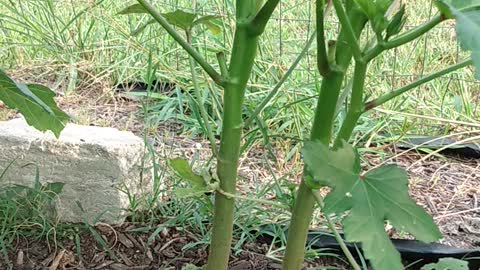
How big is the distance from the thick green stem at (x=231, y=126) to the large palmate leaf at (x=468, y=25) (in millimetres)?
331

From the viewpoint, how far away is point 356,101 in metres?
0.89

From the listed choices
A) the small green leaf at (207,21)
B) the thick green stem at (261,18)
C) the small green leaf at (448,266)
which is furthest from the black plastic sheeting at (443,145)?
A: the thick green stem at (261,18)

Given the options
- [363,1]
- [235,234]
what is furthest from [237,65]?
[235,234]

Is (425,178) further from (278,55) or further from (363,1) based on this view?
(363,1)

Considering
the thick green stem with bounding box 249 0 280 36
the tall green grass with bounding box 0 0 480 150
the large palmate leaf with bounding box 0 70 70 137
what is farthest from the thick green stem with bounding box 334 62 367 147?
the tall green grass with bounding box 0 0 480 150

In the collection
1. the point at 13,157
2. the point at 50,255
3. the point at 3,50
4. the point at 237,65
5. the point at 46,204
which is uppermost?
the point at 3,50

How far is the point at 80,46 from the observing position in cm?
271

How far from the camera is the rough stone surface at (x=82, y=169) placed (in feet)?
5.48

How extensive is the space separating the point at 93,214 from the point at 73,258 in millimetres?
155

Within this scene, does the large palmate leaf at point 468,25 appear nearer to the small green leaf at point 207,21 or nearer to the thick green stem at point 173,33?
the thick green stem at point 173,33

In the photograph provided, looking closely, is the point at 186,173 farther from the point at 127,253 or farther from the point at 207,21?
the point at 127,253

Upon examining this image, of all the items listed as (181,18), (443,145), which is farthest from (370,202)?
(443,145)

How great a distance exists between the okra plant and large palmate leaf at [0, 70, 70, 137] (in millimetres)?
200

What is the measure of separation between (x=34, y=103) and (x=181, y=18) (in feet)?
0.88
